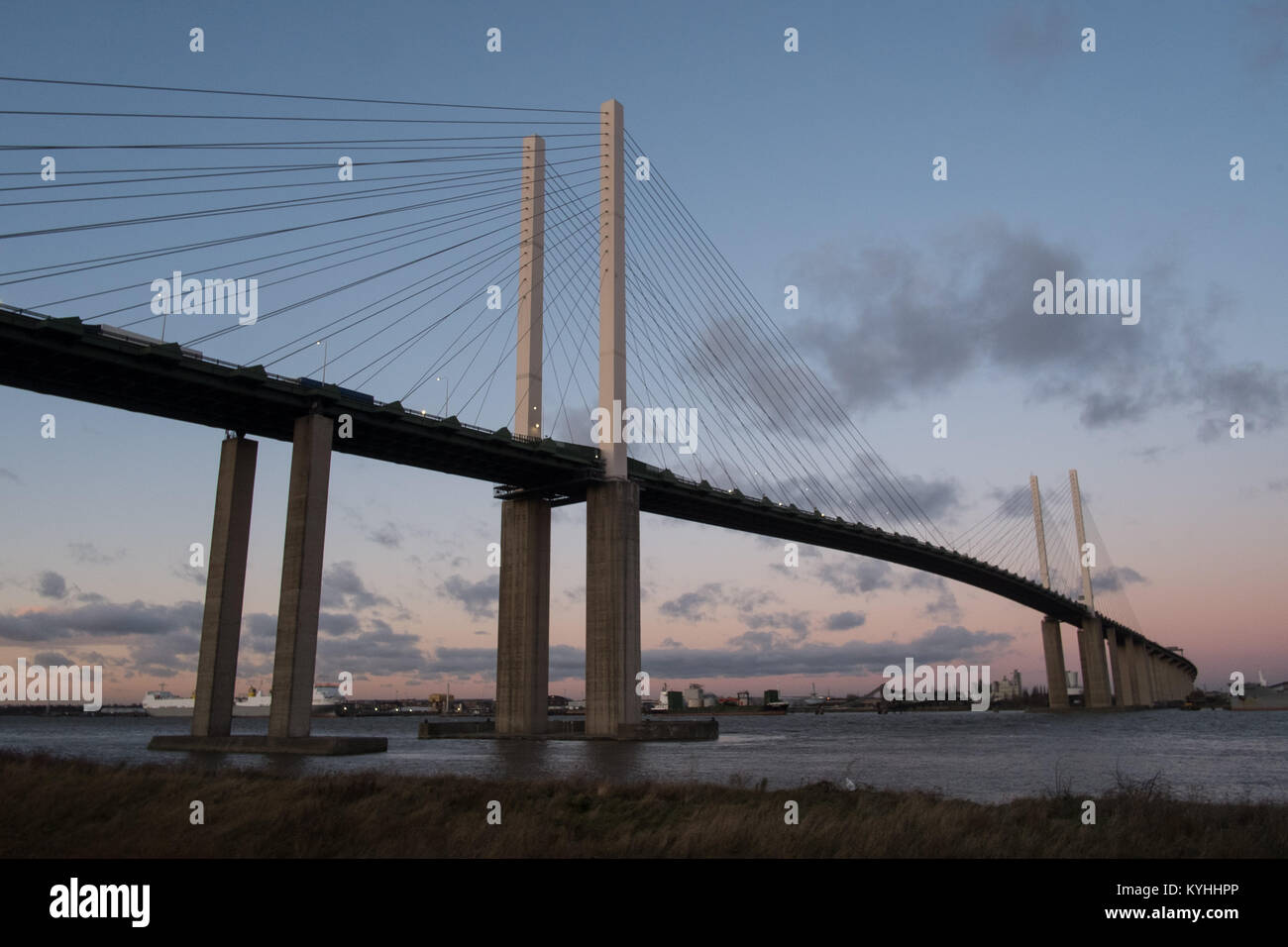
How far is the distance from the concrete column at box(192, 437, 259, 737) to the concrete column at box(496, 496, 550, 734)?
24.1m

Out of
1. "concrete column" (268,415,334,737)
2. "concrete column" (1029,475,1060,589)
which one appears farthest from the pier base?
"concrete column" (1029,475,1060,589)

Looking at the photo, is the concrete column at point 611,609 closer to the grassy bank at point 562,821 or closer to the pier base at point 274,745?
the pier base at point 274,745

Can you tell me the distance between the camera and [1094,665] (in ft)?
518

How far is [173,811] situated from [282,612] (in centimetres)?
3550

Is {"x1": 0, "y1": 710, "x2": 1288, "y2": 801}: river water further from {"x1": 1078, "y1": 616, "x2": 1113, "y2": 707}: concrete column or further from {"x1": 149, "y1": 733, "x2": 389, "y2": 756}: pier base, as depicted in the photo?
{"x1": 1078, "y1": 616, "x2": 1113, "y2": 707}: concrete column

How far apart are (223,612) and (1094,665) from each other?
144544 mm

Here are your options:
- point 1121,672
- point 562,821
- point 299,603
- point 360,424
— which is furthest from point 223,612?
point 1121,672

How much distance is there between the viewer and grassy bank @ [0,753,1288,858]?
14352 millimetres

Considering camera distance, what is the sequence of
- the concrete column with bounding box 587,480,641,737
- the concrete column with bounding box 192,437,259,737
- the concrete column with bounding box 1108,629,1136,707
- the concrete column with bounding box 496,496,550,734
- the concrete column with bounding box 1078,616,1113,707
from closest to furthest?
the concrete column with bounding box 192,437,259,737 → the concrete column with bounding box 587,480,641,737 → the concrete column with bounding box 496,496,550,734 → the concrete column with bounding box 1078,616,1113,707 → the concrete column with bounding box 1108,629,1136,707

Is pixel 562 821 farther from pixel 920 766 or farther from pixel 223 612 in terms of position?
pixel 223 612
